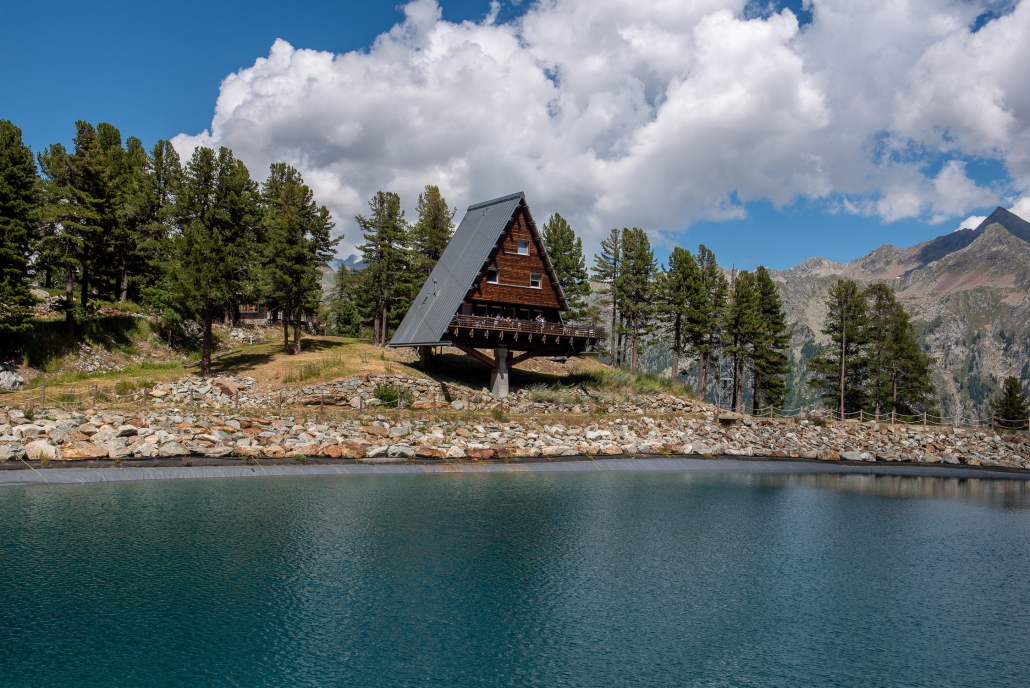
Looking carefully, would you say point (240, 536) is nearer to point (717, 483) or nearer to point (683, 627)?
point (683, 627)

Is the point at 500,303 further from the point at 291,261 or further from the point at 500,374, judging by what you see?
the point at 291,261

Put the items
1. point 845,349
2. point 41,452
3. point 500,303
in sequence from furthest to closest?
1. point 845,349
2. point 500,303
3. point 41,452

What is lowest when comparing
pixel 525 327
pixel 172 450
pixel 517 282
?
pixel 172 450

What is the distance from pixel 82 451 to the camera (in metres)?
31.0

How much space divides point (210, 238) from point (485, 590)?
3635 centimetres

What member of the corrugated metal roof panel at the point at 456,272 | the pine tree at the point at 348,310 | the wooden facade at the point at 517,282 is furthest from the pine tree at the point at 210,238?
the pine tree at the point at 348,310

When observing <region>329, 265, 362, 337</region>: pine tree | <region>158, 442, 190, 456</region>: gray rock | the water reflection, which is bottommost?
the water reflection

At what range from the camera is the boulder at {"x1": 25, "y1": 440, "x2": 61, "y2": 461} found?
3025 cm

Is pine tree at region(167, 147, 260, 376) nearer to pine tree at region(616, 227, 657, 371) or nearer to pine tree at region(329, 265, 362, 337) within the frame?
pine tree at region(329, 265, 362, 337)

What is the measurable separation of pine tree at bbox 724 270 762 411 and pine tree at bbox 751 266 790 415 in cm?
72

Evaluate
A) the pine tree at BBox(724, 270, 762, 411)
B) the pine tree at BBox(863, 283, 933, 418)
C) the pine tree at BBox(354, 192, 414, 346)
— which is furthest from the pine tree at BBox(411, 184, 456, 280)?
the pine tree at BBox(863, 283, 933, 418)

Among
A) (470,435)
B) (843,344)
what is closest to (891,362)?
(843,344)

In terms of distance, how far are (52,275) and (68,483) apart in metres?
49.4

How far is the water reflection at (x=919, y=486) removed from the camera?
37750mm
